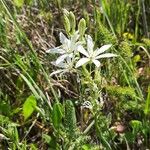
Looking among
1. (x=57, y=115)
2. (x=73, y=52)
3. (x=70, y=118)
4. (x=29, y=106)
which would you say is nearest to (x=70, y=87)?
(x=29, y=106)

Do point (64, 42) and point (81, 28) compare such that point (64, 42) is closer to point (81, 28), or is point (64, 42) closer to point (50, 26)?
point (81, 28)

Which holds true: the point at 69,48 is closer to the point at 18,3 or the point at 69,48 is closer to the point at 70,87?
the point at 70,87

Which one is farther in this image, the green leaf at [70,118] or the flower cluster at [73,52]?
the green leaf at [70,118]

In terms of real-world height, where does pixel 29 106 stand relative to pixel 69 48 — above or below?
below

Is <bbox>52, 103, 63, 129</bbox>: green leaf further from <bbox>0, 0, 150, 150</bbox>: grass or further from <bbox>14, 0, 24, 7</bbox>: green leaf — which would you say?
<bbox>14, 0, 24, 7</bbox>: green leaf

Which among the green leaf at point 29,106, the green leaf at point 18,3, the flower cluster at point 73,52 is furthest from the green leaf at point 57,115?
the green leaf at point 18,3

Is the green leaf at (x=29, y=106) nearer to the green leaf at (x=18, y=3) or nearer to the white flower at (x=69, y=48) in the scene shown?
the white flower at (x=69, y=48)

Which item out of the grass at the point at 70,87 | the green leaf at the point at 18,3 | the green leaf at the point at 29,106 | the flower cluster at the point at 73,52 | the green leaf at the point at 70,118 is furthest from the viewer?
the green leaf at the point at 18,3

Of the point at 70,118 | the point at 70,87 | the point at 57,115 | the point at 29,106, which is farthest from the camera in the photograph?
the point at 70,87
